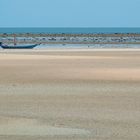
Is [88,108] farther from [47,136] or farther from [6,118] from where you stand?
[47,136]

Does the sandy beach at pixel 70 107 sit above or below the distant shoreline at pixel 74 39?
above

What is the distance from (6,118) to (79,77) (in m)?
10.2

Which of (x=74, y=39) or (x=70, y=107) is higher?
(x=70, y=107)

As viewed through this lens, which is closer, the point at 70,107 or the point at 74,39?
the point at 70,107

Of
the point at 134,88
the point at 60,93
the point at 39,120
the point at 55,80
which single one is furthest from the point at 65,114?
the point at 55,80

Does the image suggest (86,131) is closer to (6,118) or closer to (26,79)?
(6,118)

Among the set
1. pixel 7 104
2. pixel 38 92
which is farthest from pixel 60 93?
pixel 7 104

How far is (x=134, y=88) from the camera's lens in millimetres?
19250

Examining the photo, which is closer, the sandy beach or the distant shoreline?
the sandy beach

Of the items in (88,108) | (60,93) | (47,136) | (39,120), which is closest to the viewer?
(47,136)

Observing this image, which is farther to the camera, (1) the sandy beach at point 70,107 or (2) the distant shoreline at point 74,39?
(2) the distant shoreline at point 74,39

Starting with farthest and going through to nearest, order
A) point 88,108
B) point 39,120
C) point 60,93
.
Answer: point 60,93, point 88,108, point 39,120

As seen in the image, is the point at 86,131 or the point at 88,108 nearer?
the point at 86,131

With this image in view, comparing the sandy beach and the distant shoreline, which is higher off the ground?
the sandy beach
